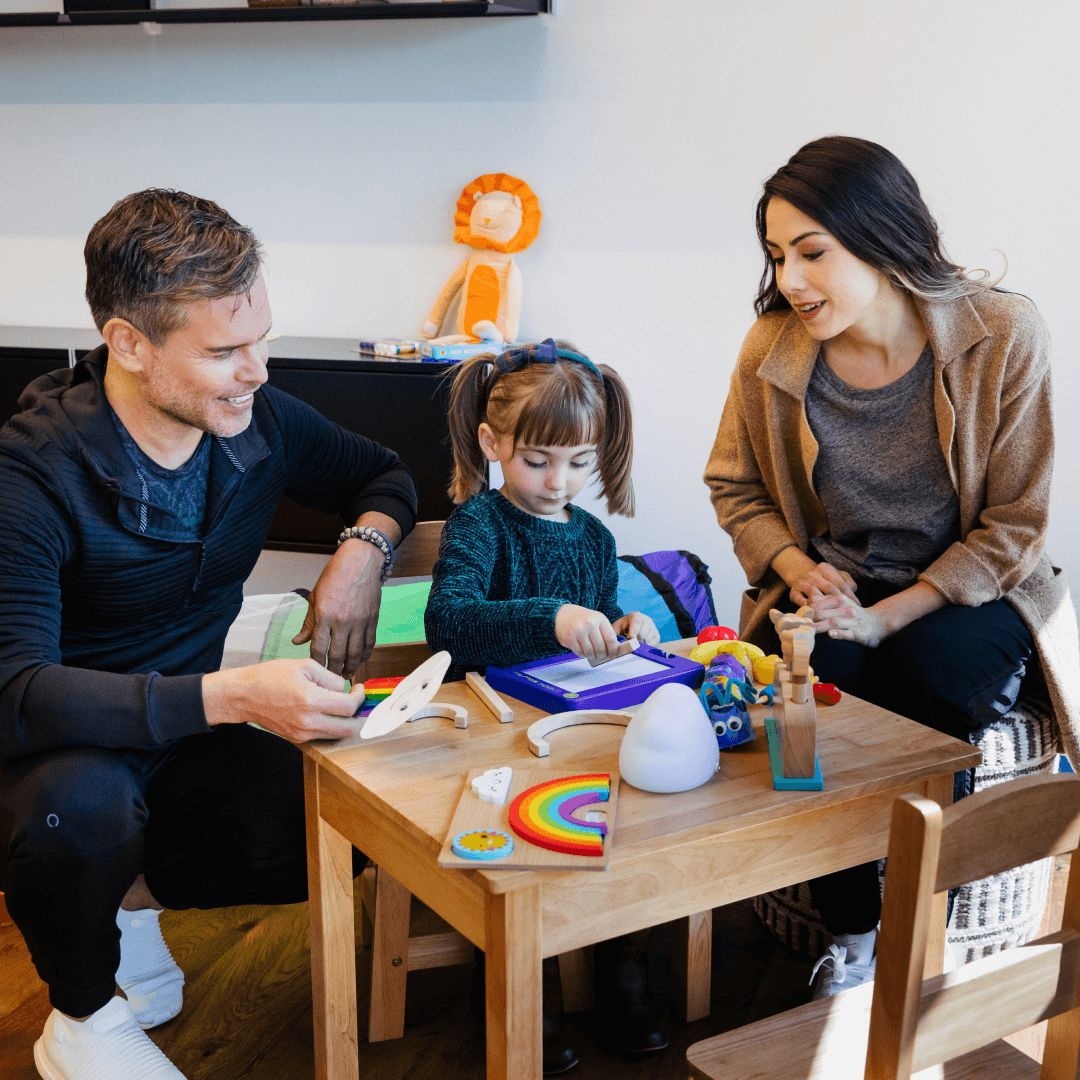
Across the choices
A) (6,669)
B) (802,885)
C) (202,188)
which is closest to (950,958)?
(802,885)

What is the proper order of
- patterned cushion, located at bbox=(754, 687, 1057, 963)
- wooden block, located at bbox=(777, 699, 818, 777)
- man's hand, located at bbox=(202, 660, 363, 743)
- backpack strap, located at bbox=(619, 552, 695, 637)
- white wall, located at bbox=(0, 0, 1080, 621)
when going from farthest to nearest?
white wall, located at bbox=(0, 0, 1080, 621), backpack strap, located at bbox=(619, 552, 695, 637), patterned cushion, located at bbox=(754, 687, 1057, 963), man's hand, located at bbox=(202, 660, 363, 743), wooden block, located at bbox=(777, 699, 818, 777)

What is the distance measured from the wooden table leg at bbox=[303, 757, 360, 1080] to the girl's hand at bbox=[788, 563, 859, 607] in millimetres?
808

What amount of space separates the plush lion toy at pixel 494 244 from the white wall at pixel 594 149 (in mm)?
64

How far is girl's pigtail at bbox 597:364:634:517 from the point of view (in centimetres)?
174

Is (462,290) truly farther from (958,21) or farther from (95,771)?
(95,771)

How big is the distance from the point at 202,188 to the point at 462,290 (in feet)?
2.40

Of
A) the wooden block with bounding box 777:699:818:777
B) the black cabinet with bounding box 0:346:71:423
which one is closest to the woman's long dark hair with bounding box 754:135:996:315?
the wooden block with bounding box 777:699:818:777

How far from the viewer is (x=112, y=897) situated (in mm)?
1449

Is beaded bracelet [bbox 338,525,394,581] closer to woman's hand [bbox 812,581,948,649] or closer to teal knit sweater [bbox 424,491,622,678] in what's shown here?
teal knit sweater [bbox 424,491,622,678]

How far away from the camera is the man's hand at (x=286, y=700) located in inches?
52.2

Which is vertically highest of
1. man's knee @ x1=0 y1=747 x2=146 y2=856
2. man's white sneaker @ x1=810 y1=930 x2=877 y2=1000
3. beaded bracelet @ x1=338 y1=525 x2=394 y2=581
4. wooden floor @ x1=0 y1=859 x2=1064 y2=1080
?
beaded bracelet @ x1=338 y1=525 x2=394 y2=581

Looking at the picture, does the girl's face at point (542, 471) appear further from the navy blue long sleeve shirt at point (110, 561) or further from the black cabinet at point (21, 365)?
the black cabinet at point (21, 365)

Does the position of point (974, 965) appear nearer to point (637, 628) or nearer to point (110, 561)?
point (637, 628)

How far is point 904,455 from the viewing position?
1908 mm
